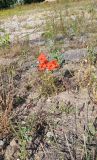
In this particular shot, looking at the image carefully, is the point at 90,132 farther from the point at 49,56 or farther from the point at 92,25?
the point at 92,25

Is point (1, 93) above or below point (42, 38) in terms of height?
above

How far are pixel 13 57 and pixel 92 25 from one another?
2491mm

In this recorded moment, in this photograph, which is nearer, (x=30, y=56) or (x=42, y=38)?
(x=30, y=56)

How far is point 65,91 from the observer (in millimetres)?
4707

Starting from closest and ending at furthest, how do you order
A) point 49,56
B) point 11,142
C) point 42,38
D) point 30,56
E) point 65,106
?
point 11,142 → point 65,106 → point 49,56 → point 30,56 → point 42,38

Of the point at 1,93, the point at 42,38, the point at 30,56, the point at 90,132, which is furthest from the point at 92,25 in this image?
the point at 90,132

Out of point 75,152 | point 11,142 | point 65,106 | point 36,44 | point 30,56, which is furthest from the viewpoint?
point 36,44

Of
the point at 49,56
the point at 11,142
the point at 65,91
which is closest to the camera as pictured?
the point at 11,142

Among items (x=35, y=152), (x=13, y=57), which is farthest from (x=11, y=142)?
(x=13, y=57)

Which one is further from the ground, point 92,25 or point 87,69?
point 87,69

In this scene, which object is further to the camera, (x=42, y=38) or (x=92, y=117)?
(x=42, y=38)

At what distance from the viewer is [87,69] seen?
488cm

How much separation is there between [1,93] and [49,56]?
1.63 meters

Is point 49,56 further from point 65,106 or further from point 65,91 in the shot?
point 65,106
